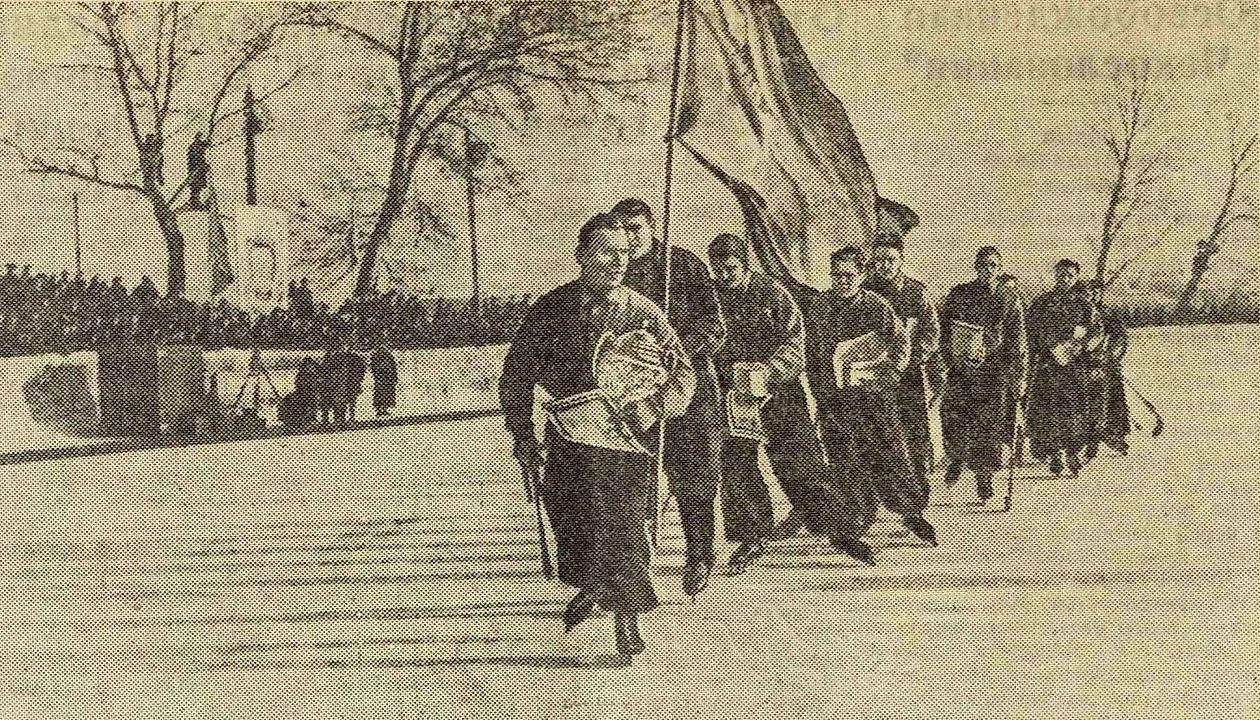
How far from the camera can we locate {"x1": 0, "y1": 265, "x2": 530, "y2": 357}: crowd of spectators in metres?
7.77

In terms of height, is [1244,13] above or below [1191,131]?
above

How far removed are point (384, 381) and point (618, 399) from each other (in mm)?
2440

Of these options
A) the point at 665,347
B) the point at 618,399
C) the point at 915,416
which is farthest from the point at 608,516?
the point at 915,416

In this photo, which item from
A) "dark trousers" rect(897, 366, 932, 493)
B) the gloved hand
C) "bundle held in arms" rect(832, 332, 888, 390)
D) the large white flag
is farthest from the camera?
"dark trousers" rect(897, 366, 932, 493)

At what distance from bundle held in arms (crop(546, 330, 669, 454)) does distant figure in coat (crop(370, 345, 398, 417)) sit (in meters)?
2.08

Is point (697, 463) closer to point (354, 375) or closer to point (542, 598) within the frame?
point (542, 598)

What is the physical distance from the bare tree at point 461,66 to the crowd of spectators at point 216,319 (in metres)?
0.26

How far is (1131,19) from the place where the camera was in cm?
782

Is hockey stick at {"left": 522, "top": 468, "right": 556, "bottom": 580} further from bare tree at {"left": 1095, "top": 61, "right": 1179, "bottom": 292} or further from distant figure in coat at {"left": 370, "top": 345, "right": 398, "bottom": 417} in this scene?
bare tree at {"left": 1095, "top": 61, "right": 1179, "bottom": 292}

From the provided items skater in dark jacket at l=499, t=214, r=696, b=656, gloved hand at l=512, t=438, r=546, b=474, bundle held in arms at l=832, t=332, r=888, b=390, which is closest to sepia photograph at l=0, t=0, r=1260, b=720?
bundle held in arms at l=832, t=332, r=888, b=390

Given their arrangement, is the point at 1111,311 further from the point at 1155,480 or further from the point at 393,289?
the point at 393,289

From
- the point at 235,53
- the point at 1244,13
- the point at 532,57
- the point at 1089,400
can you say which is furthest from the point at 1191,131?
the point at 235,53

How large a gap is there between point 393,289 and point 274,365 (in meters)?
0.87

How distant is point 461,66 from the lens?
7.77 metres
